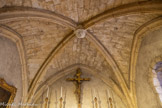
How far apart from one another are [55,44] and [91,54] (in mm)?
1480

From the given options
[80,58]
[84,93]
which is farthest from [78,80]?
[80,58]

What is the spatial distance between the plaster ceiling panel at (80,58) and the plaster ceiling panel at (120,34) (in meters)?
0.51

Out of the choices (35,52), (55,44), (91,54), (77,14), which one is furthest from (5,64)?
(91,54)

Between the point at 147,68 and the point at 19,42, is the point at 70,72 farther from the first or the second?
the point at 147,68

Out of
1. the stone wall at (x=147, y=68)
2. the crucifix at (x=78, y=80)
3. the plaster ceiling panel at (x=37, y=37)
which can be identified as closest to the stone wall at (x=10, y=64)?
the plaster ceiling panel at (x=37, y=37)

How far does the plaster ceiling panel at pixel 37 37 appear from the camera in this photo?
16.5 feet

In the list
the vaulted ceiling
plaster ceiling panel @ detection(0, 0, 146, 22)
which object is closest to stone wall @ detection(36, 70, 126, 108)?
the vaulted ceiling

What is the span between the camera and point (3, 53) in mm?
4734

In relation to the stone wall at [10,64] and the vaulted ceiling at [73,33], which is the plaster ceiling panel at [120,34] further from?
the stone wall at [10,64]

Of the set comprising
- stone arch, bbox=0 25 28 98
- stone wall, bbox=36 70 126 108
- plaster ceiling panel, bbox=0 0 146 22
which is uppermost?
plaster ceiling panel, bbox=0 0 146 22

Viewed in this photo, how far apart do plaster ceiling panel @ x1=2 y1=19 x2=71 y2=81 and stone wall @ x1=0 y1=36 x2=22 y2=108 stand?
0.45m

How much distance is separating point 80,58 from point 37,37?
6.67 ft

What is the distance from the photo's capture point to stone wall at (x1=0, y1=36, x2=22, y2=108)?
4693mm

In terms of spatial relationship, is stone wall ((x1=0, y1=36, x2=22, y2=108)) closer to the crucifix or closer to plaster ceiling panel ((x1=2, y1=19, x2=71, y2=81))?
plaster ceiling panel ((x1=2, y1=19, x2=71, y2=81))
